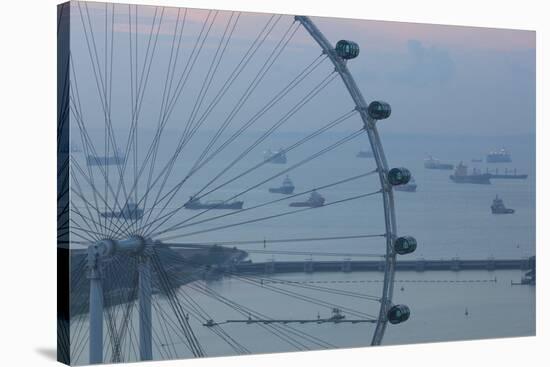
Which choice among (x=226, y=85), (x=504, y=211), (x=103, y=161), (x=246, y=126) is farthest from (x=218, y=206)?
(x=504, y=211)

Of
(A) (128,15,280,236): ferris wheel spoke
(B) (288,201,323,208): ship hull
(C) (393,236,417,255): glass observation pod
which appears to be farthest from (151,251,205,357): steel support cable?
(C) (393,236,417,255): glass observation pod

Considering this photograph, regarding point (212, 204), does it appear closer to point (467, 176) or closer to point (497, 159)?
point (467, 176)

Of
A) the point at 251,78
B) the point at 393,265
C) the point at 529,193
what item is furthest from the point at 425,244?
the point at 251,78

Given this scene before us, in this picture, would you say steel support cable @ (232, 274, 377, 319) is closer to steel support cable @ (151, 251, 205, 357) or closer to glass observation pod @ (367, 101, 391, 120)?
steel support cable @ (151, 251, 205, 357)

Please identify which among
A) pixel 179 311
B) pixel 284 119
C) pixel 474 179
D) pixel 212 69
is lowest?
pixel 179 311

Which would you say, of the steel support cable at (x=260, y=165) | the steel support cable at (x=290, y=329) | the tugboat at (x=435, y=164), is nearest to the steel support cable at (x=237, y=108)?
the steel support cable at (x=260, y=165)
